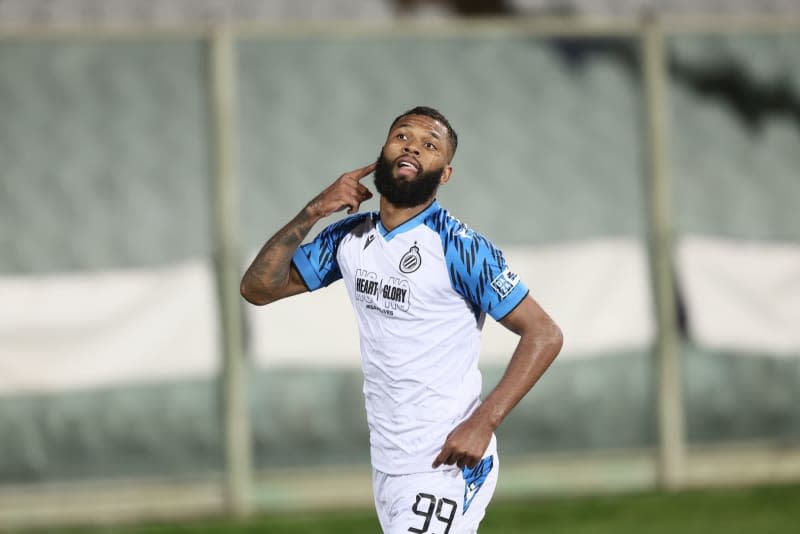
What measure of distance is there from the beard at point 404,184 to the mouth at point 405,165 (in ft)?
0.05

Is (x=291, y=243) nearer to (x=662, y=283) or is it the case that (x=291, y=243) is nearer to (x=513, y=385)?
(x=513, y=385)

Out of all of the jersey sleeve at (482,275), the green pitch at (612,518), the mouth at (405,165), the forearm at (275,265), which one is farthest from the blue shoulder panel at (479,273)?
the green pitch at (612,518)

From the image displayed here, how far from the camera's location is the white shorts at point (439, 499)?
4.35 m

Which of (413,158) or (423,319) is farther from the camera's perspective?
(423,319)

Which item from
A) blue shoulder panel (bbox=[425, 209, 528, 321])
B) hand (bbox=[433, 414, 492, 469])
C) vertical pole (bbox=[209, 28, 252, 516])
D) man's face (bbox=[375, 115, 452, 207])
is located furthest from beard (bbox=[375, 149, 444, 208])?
vertical pole (bbox=[209, 28, 252, 516])

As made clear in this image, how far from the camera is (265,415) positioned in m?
8.45

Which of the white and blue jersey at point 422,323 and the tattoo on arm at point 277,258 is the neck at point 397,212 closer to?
the white and blue jersey at point 422,323

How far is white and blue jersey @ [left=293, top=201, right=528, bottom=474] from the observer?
14.2ft

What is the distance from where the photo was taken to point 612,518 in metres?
→ 7.86

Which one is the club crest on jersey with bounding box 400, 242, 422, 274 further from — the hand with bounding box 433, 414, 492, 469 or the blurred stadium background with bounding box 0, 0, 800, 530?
the blurred stadium background with bounding box 0, 0, 800, 530

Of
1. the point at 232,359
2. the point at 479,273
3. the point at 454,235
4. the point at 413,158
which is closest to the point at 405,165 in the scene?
the point at 413,158

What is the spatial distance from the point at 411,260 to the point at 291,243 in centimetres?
40

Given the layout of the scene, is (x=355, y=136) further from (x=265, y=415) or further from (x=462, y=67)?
(x=265, y=415)

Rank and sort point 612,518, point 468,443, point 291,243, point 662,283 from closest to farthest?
1. point 468,443
2. point 291,243
3. point 612,518
4. point 662,283
